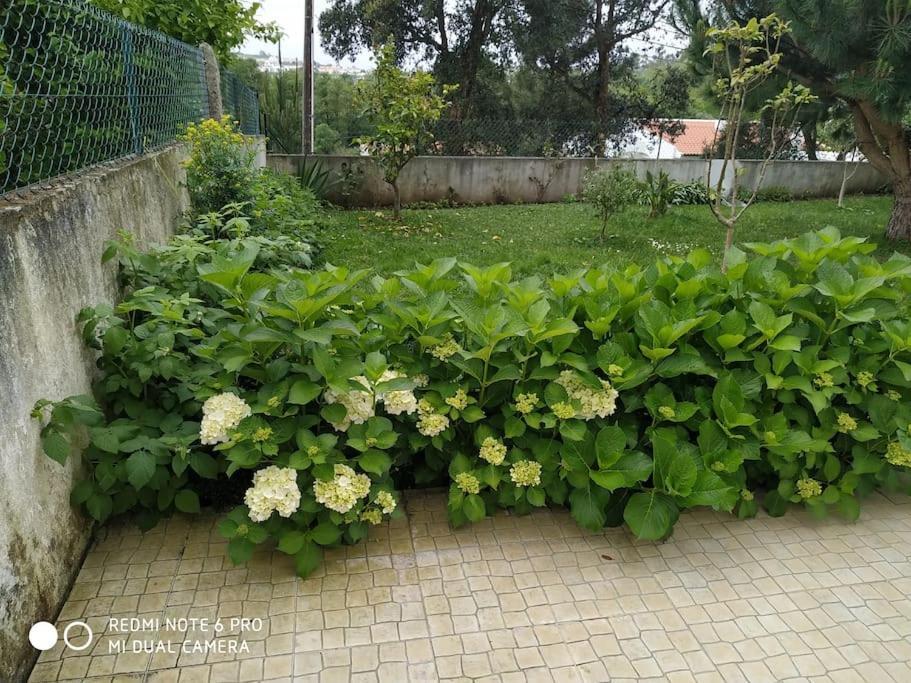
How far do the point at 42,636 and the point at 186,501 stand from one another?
1.87 ft

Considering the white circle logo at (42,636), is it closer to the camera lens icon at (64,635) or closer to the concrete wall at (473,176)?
the camera lens icon at (64,635)

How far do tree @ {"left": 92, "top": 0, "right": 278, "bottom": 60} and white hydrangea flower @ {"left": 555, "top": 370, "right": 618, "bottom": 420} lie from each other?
4243mm

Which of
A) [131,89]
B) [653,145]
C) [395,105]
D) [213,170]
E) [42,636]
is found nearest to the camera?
[42,636]

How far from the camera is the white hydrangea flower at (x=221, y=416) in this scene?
79.7 inches

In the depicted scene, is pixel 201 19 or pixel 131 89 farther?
pixel 201 19

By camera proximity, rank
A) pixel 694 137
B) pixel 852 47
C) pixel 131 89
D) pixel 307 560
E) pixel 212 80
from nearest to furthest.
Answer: pixel 307 560 < pixel 131 89 < pixel 212 80 < pixel 852 47 < pixel 694 137

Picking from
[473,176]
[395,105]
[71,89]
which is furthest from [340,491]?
[473,176]

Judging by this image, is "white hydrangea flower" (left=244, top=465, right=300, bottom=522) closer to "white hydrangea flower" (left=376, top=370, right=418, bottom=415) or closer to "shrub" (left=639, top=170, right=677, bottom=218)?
"white hydrangea flower" (left=376, top=370, right=418, bottom=415)

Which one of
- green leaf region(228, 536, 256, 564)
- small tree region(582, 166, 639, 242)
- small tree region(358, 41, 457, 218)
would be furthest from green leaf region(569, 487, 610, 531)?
small tree region(358, 41, 457, 218)

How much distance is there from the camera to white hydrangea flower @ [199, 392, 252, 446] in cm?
202

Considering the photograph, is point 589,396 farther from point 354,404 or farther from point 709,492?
point 354,404

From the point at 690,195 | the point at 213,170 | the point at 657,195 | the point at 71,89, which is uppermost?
the point at 71,89

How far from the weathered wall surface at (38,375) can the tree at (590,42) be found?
37.4 feet

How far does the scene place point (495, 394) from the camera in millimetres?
2459
